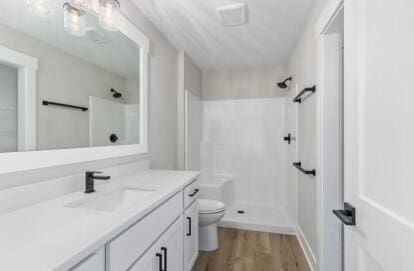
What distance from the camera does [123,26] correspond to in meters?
1.62

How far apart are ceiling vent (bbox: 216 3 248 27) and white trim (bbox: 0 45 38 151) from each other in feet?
4.71

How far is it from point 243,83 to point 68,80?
276cm

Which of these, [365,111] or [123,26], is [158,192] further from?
[123,26]

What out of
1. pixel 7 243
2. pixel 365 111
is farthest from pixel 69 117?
pixel 365 111

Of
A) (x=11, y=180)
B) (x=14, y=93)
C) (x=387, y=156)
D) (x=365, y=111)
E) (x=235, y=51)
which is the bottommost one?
(x=11, y=180)

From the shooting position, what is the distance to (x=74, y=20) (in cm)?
128

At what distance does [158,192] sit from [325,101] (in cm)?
129

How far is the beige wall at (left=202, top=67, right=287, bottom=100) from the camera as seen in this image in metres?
3.39

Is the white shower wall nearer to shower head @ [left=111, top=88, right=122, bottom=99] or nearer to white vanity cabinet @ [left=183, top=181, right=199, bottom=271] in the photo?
white vanity cabinet @ [left=183, top=181, right=199, bottom=271]

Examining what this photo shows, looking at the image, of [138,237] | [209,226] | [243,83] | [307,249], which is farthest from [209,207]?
[243,83]

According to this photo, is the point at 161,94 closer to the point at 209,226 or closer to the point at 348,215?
the point at 209,226

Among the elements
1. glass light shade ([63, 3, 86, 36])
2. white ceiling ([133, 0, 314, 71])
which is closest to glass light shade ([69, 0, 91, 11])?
glass light shade ([63, 3, 86, 36])

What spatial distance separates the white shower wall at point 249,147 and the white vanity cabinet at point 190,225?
5.53 ft

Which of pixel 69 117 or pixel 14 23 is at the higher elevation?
pixel 14 23
